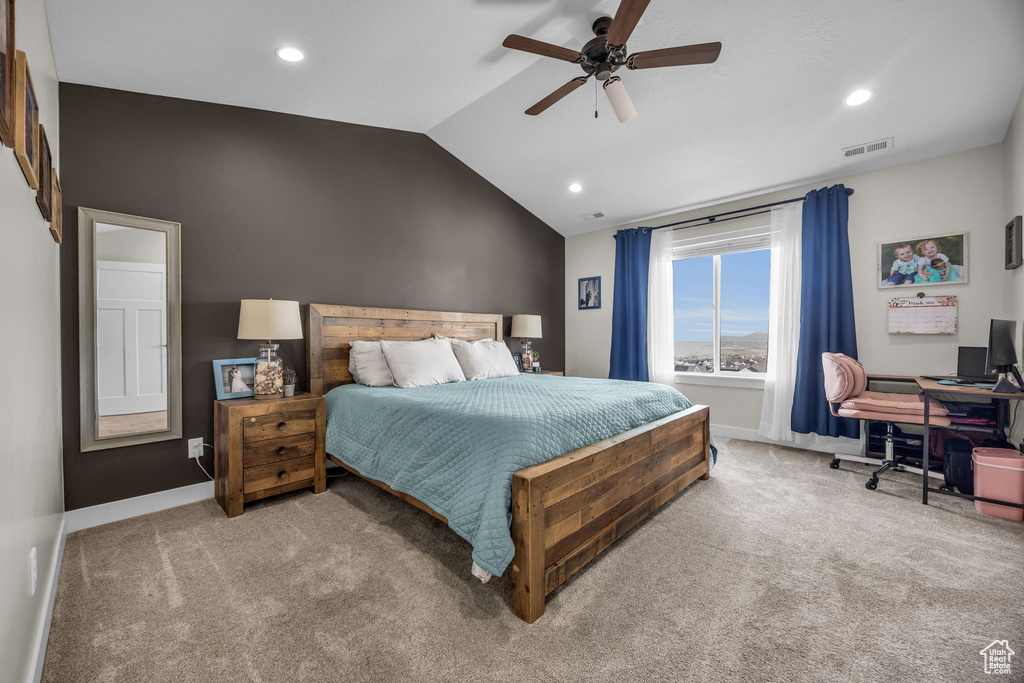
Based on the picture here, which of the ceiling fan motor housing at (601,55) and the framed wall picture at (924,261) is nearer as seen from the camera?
the ceiling fan motor housing at (601,55)

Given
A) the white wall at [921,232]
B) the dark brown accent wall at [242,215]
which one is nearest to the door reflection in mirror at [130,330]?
the dark brown accent wall at [242,215]

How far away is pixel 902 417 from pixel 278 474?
4228mm

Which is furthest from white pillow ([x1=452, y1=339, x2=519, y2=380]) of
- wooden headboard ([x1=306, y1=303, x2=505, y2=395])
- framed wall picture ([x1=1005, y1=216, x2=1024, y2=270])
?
framed wall picture ([x1=1005, y1=216, x2=1024, y2=270])

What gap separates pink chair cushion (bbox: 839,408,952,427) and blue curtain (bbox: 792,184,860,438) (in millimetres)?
575

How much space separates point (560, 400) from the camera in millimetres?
2393

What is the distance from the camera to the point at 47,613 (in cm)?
154

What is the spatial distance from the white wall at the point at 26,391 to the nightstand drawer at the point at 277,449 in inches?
31.5

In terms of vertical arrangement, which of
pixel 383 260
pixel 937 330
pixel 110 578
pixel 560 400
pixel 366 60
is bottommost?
pixel 110 578

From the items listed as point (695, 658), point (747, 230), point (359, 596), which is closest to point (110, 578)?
point (359, 596)

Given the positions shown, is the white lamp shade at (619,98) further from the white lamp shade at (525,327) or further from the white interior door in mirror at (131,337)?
the white interior door in mirror at (131,337)

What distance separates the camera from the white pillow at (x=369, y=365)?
10.3 ft

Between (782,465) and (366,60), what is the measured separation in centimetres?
424

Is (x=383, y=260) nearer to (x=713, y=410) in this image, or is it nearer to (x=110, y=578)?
(x=110, y=578)

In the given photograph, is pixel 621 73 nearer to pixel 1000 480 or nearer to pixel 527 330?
pixel 527 330
